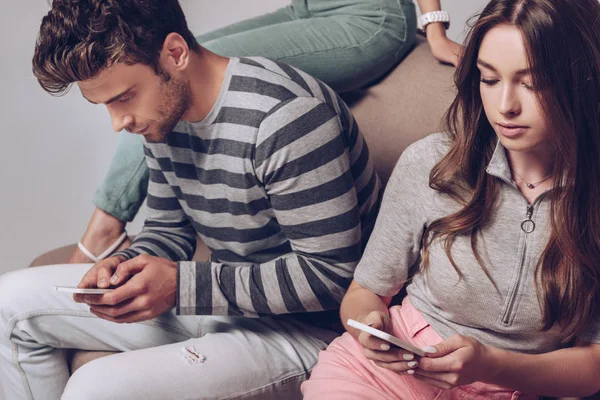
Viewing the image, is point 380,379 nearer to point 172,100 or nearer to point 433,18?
point 172,100

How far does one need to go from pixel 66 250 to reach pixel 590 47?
4.04 ft

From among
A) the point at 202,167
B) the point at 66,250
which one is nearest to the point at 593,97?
the point at 202,167

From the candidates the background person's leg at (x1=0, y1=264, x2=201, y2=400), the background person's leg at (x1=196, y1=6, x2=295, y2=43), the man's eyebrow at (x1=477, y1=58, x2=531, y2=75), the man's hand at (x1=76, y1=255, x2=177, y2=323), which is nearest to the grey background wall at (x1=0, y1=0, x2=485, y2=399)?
the background person's leg at (x1=196, y1=6, x2=295, y2=43)

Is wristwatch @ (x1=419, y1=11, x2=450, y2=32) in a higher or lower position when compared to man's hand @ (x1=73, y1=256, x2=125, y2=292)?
higher

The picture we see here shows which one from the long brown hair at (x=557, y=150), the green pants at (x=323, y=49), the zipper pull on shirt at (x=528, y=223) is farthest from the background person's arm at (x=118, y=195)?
the zipper pull on shirt at (x=528, y=223)

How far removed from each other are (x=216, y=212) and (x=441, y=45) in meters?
0.59

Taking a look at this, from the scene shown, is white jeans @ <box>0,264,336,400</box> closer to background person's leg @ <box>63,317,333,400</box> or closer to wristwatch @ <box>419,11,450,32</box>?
background person's leg @ <box>63,317,333,400</box>

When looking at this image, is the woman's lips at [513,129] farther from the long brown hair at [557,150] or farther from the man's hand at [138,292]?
the man's hand at [138,292]

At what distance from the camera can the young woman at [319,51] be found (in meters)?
1.67

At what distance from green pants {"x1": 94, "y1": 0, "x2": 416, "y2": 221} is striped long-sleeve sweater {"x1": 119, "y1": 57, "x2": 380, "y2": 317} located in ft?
0.79

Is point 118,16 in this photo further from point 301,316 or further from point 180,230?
point 301,316

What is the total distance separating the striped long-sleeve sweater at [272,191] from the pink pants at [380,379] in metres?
0.12

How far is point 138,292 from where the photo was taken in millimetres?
1342

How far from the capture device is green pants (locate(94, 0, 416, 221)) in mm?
1668
